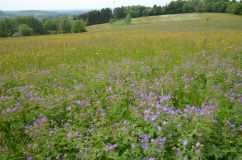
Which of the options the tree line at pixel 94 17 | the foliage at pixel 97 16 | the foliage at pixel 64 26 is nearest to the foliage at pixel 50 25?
the tree line at pixel 94 17

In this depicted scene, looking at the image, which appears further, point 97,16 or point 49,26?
point 97,16

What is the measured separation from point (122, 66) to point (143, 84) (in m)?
2.09

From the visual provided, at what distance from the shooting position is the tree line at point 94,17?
159 feet

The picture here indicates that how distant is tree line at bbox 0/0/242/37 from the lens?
4839 centimetres

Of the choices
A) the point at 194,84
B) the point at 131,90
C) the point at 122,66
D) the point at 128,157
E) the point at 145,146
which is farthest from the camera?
the point at 122,66

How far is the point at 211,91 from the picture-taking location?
11.8ft

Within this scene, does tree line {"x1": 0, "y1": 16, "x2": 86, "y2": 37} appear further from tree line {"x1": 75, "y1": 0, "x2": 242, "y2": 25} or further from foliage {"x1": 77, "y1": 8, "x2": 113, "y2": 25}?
foliage {"x1": 77, "y1": 8, "x2": 113, "y2": 25}

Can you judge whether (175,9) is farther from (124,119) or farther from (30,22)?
(124,119)

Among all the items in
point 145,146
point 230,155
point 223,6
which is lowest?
point 230,155

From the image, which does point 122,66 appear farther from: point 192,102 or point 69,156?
point 69,156

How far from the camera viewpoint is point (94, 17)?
268 ft

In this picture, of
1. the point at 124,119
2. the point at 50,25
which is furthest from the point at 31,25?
the point at 124,119

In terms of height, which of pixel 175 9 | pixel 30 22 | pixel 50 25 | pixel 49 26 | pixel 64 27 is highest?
pixel 175 9

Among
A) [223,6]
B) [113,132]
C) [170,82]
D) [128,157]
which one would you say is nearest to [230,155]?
[128,157]
